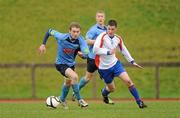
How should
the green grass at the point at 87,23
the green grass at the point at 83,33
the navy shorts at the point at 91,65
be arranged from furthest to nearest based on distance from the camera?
the green grass at the point at 87,23 < the green grass at the point at 83,33 < the navy shorts at the point at 91,65

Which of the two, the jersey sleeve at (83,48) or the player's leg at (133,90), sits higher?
the jersey sleeve at (83,48)

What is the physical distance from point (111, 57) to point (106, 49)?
1.37 feet

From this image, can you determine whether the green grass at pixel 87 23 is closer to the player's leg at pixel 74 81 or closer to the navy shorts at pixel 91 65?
the navy shorts at pixel 91 65

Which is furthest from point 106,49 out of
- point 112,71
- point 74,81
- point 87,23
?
point 87,23

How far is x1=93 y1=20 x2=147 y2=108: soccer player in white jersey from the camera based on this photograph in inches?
563

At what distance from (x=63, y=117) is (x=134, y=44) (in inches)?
695

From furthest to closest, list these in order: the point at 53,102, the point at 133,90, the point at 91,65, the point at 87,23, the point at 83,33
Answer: the point at 87,23 → the point at 83,33 → the point at 91,65 → the point at 133,90 → the point at 53,102

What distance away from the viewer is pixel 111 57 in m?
14.8

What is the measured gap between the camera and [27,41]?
29828 millimetres

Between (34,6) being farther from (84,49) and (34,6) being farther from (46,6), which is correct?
(84,49)

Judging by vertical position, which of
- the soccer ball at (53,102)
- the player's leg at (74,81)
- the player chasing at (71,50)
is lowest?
the soccer ball at (53,102)

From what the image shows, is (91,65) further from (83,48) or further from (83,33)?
(83,33)

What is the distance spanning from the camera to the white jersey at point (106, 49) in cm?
1447

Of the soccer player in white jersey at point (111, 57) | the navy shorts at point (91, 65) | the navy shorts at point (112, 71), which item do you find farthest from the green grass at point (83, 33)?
the soccer player in white jersey at point (111, 57)
